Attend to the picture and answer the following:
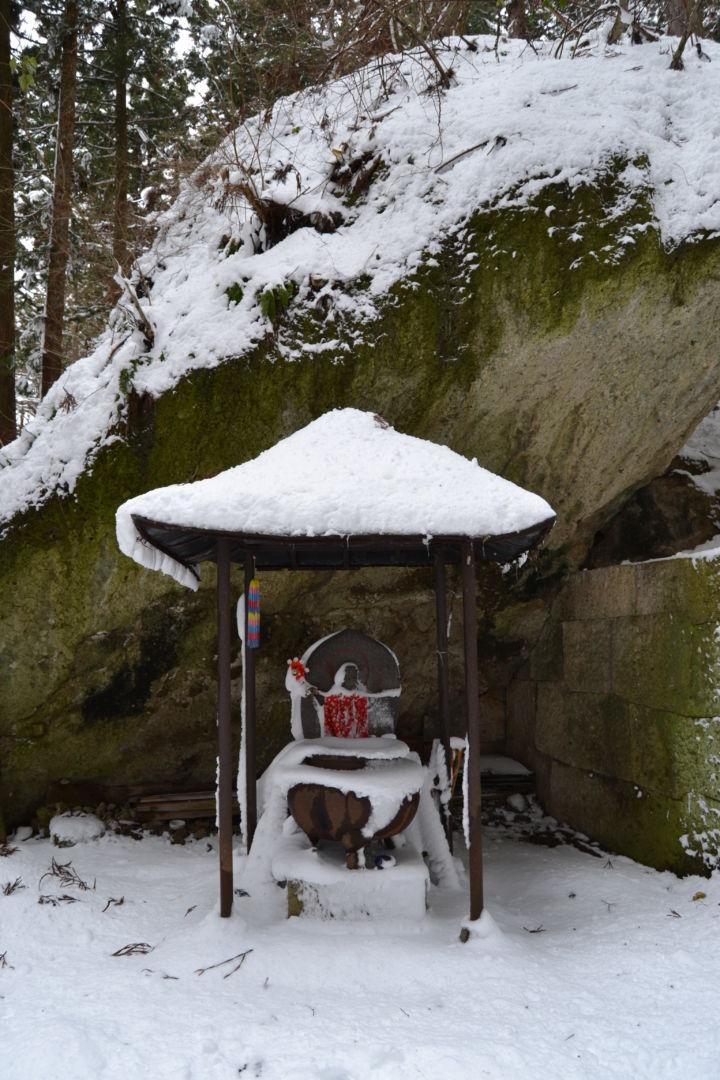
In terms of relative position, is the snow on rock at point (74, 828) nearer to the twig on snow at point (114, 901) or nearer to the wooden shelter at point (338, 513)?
Result: the twig on snow at point (114, 901)

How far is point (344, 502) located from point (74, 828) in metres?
3.76

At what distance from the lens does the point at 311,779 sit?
427 centimetres

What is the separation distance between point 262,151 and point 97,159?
132 inches

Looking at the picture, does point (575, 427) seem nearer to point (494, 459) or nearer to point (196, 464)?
point (494, 459)

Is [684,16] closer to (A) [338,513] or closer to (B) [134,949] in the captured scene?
(A) [338,513]

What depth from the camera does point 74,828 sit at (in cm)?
564

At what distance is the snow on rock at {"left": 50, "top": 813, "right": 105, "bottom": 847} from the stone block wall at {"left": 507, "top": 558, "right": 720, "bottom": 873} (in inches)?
154

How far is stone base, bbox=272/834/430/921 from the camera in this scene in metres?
4.12

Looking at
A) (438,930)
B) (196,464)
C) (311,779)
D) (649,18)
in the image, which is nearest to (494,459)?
(196,464)

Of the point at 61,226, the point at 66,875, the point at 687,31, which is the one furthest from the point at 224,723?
the point at 687,31

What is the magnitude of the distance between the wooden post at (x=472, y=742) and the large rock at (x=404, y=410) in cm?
190

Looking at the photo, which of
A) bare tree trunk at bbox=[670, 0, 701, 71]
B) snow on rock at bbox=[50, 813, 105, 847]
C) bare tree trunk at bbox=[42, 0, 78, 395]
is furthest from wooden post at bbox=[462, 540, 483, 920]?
bare tree trunk at bbox=[42, 0, 78, 395]

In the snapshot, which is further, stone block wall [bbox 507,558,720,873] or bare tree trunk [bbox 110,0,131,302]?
bare tree trunk [bbox 110,0,131,302]

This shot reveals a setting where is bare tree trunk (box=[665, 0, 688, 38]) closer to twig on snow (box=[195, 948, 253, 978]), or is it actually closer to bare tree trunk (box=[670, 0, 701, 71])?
bare tree trunk (box=[670, 0, 701, 71])
